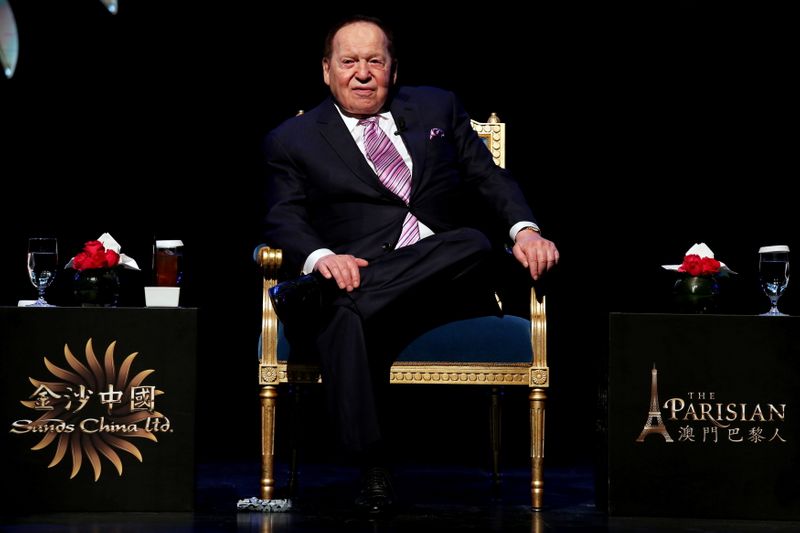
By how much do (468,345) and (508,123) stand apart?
1.29 metres

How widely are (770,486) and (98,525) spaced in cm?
173

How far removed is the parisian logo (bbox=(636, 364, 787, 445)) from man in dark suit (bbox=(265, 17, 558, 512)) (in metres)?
0.52

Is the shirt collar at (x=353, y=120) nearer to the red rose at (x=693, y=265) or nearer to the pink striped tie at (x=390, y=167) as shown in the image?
the pink striped tie at (x=390, y=167)

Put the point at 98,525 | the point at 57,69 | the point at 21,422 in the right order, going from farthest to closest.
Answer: the point at 57,69
the point at 21,422
the point at 98,525

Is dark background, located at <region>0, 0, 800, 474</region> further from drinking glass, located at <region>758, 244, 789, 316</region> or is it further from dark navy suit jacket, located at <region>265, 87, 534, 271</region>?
drinking glass, located at <region>758, 244, 789, 316</region>

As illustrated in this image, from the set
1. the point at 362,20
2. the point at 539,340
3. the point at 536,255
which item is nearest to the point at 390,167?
the point at 362,20

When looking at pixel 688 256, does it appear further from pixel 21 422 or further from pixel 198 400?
pixel 21 422

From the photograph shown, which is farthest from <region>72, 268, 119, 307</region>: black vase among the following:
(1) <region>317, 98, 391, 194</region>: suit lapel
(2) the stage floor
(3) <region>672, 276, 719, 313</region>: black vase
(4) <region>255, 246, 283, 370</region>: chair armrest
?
(3) <region>672, 276, 719, 313</region>: black vase

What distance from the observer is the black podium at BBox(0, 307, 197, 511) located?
9.77ft

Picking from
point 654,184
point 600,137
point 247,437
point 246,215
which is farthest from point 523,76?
point 247,437

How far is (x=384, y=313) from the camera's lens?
3.06 meters

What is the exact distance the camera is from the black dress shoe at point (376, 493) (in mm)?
2898

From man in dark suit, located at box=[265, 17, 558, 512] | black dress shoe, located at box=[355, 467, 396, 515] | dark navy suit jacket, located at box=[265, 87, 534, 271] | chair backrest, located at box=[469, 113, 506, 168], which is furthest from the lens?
chair backrest, located at box=[469, 113, 506, 168]

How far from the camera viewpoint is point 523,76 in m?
4.20
